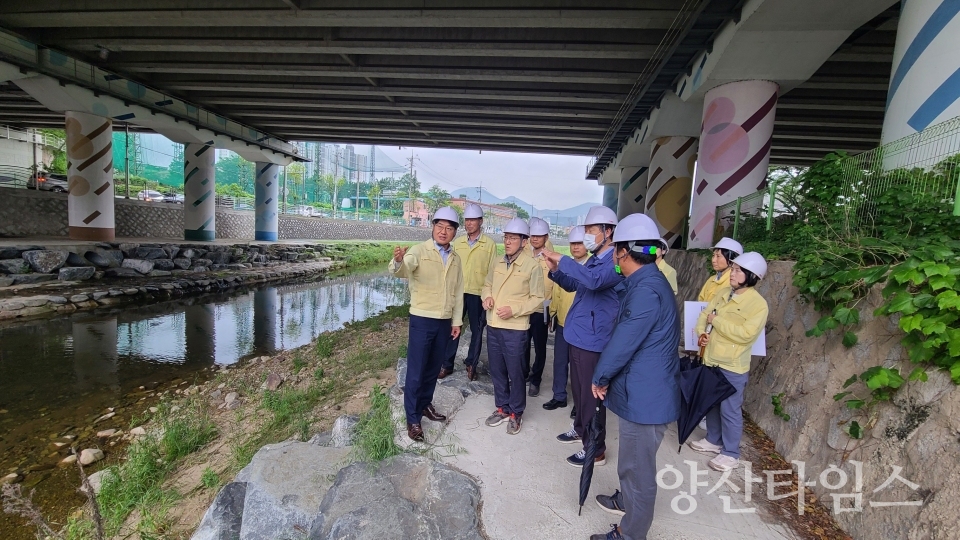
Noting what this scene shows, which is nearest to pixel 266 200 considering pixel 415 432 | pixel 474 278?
pixel 474 278

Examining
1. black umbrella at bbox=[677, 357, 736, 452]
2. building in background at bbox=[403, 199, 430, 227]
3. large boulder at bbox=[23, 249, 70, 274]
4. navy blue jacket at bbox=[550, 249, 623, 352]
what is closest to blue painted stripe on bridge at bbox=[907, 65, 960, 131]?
black umbrella at bbox=[677, 357, 736, 452]

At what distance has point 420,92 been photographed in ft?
41.2

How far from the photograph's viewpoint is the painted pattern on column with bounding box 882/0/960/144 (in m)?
4.13

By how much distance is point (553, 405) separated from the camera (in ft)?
13.7

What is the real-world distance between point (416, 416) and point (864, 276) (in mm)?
3394

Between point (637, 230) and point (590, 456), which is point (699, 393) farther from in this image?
point (637, 230)

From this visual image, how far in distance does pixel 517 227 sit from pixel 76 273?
45.4 ft

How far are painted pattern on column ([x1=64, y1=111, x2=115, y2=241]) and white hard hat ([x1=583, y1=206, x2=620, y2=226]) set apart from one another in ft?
55.3

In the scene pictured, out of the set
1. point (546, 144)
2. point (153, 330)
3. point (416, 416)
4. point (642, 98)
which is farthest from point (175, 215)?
point (416, 416)

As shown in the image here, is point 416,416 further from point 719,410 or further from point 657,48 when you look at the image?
point 657,48

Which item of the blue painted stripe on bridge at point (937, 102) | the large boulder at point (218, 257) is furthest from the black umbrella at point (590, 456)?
the large boulder at point (218, 257)

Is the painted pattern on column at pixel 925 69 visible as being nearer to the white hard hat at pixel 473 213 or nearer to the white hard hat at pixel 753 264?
the white hard hat at pixel 753 264

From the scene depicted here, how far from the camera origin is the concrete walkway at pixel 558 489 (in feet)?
8.34

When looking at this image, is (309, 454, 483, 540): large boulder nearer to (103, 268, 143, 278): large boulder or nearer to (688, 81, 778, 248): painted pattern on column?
(688, 81, 778, 248): painted pattern on column
